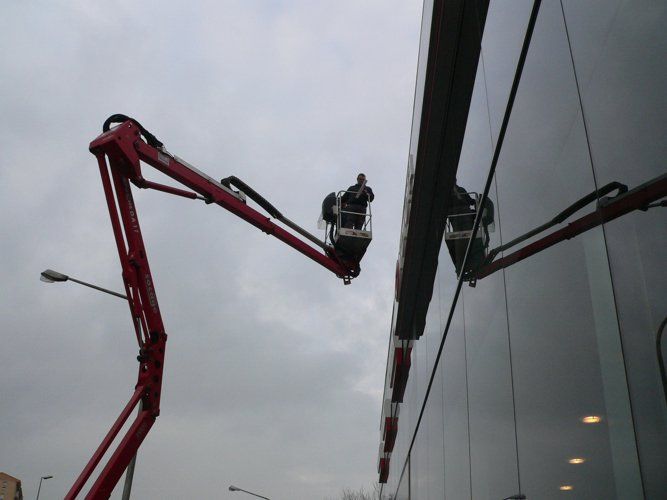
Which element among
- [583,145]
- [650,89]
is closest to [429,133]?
[583,145]

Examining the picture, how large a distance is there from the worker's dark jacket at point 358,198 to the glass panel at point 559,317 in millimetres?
8739

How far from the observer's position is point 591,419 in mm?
2971

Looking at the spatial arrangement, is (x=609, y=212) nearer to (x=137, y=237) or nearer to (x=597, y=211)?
(x=597, y=211)

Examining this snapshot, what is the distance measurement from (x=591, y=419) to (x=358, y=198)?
35.4ft

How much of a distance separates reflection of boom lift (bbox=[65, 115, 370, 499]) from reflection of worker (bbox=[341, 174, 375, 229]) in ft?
6.39

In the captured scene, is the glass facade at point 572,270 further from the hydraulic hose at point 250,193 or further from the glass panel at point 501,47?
the hydraulic hose at point 250,193

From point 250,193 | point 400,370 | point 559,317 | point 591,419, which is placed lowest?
point 591,419

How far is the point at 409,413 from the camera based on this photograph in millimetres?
13367

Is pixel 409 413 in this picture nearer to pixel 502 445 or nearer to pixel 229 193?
pixel 229 193

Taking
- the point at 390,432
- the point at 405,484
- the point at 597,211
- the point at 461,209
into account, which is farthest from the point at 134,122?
the point at 390,432

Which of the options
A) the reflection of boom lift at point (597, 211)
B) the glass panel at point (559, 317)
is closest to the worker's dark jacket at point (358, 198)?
the reflection of boom lift at point (597, 211)

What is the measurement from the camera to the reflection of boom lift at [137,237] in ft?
31.0

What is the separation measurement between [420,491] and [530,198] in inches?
312

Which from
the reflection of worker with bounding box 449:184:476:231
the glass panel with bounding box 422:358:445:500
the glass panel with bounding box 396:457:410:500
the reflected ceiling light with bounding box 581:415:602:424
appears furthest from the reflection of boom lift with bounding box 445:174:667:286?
the glass panel with bounding box 396:457:410:500
